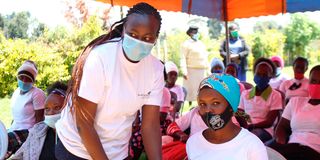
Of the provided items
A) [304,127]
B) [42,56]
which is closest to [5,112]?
[42,56]

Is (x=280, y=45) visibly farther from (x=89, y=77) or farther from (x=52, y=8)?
(x=89, y=77)

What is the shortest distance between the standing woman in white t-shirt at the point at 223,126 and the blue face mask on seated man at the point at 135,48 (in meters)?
0.44

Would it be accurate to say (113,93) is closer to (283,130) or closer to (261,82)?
(283,130)

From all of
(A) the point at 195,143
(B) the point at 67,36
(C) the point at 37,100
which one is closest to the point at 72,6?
(B) the point at 67,36

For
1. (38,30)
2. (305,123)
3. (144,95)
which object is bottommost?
(305,123)

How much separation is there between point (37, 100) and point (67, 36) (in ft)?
22.4

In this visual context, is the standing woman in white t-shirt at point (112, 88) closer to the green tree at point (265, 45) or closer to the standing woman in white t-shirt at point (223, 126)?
the standing woman in white t-shirt at point (223, 126)

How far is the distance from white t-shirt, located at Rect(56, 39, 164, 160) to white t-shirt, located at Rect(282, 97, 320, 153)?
83.1 inches

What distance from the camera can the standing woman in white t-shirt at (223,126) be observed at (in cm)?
234

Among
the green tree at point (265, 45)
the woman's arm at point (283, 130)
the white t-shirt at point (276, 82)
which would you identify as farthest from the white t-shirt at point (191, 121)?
the green tree at point (265, 45)

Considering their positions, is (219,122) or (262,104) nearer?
(219,122)

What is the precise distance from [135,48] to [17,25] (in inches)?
416

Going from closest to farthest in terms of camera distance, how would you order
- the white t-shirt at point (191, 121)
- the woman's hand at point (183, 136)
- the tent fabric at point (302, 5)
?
the woman's hand at point (183, 136) → the white t-shirt at point (191, 121) → the tent fabric at point (302, 5)

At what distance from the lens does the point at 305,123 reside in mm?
4035
